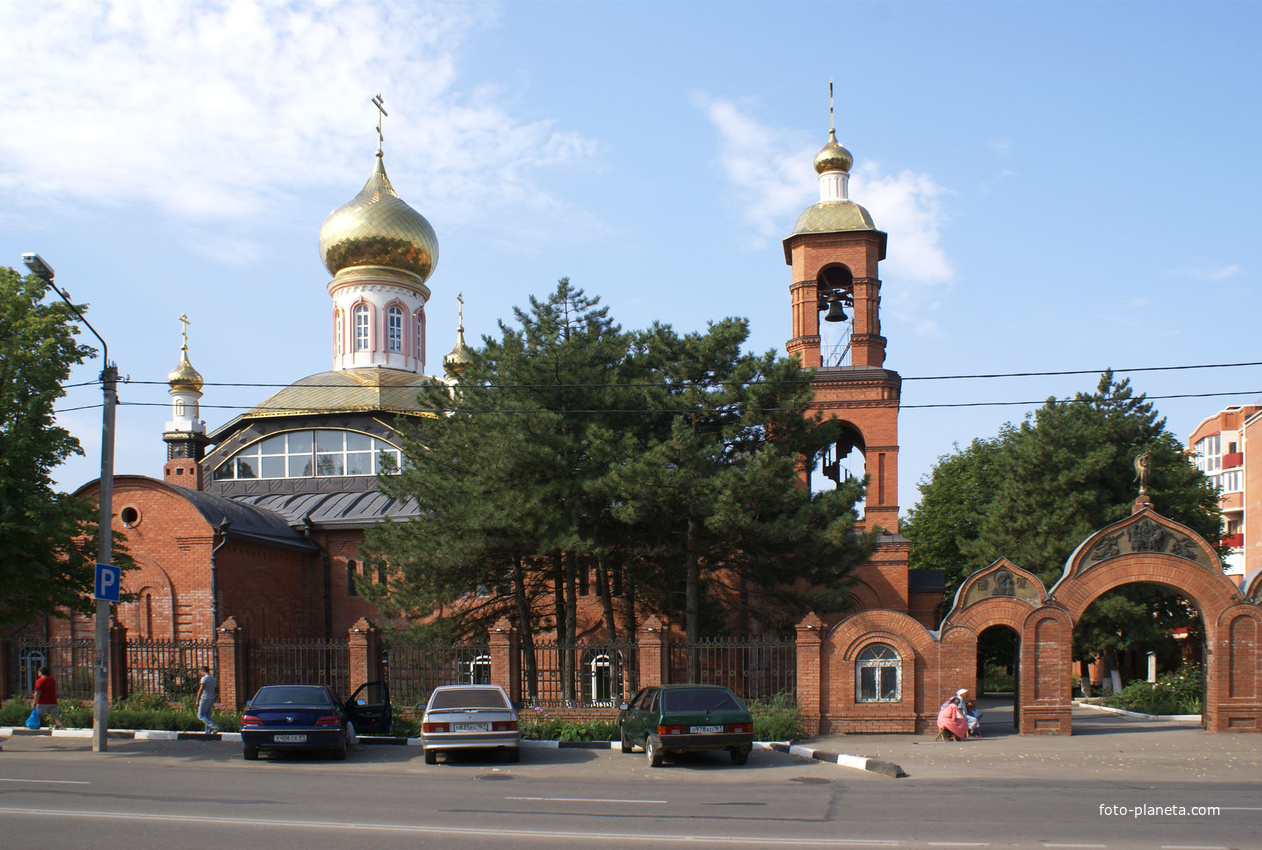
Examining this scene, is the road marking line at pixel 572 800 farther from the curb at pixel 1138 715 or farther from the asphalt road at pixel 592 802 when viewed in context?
the curb at pixel 1138 715

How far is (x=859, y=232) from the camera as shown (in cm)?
2747

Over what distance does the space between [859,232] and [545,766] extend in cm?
1713

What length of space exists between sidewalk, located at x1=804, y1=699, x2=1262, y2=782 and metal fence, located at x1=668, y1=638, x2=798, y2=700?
1943mm

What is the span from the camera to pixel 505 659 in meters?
19.9

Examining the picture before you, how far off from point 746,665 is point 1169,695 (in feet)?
32.0

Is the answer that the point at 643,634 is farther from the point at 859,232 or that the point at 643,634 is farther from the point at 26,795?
the point at 859,232

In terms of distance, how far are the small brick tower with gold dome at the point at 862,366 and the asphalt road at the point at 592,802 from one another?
36.2ft

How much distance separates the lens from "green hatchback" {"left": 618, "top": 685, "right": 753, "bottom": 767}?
1459 centimetres

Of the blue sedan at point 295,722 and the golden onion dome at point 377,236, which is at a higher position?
the golden onion dome at point 377,236

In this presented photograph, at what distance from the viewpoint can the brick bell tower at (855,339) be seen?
27.3 meters

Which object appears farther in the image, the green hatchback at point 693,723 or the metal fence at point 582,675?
the metal fence at point 582,675

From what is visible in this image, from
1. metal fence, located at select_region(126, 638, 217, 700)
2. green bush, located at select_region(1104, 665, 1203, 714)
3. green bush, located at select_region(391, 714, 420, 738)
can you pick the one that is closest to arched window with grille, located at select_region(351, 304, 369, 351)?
metal fence, located at select_region(126, 638, 217, 700)

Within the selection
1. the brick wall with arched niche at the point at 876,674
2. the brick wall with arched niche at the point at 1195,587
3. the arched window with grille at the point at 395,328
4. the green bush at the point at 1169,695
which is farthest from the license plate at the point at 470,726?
the arched window with grille at the point at 395,328

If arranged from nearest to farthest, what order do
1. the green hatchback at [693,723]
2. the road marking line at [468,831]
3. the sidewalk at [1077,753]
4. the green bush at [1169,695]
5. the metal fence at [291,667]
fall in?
the road marking line at [468,831], the sidewalk at [1077,753], the green hatchback at [693,723], the metal fence at [291,667], the green bush at [1169,695]
